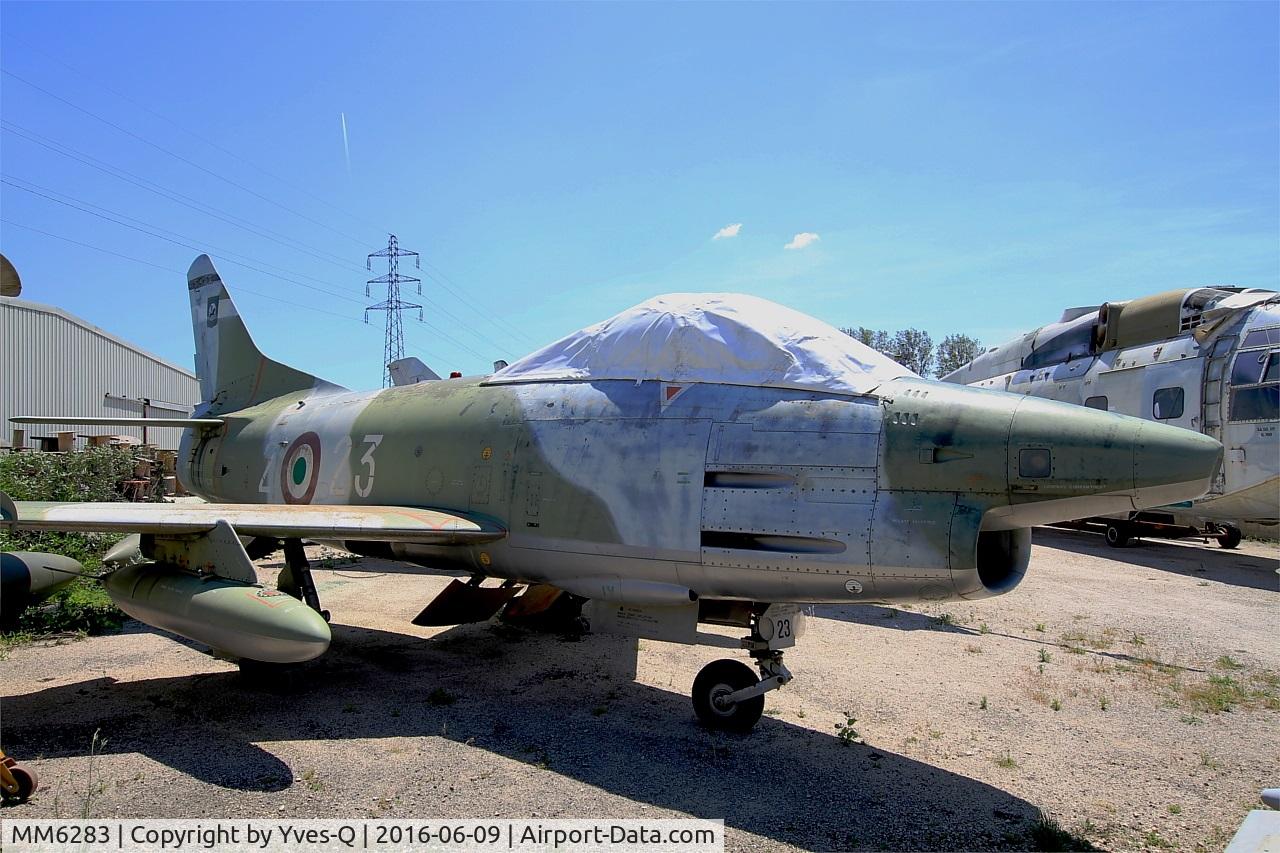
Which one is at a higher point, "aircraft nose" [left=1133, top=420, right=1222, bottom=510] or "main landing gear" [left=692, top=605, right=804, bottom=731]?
"aircraft nose" [left=1133, top=420, right=1222, bottom=510]

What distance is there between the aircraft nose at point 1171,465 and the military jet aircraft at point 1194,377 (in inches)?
395

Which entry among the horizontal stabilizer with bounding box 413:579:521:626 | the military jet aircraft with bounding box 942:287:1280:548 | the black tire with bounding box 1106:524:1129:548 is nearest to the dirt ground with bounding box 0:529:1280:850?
the horizontal stabilizer with bounding box 413:579:521:626

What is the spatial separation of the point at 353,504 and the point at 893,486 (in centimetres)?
561

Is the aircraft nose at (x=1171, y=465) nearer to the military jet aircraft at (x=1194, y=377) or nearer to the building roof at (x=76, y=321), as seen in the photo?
the military jet aircraft at (x=1194, y=377)

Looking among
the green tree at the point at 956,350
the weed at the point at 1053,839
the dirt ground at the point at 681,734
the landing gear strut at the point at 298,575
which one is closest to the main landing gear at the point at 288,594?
the landing gear strut at the point at 298,575

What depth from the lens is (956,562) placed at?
525 centimetres

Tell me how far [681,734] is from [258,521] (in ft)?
12.8

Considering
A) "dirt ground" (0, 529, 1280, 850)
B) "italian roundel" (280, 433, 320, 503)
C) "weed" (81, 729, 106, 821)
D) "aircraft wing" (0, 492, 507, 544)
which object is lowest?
"dirt ground" (0, 529, 1280, 850)

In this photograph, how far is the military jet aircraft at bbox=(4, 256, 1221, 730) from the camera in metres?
5.33

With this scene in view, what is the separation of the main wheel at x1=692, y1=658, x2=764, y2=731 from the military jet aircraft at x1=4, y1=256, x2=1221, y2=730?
0.06ft

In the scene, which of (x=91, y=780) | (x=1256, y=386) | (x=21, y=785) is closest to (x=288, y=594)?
(x=91, y=780)

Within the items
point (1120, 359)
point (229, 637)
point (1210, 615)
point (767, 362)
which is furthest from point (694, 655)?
point (1120, 359)

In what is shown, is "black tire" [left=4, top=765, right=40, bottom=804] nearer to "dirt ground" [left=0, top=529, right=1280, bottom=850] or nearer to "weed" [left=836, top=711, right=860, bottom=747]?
"dirt ground" [left=0, top=529, right=1280, bottom=850]

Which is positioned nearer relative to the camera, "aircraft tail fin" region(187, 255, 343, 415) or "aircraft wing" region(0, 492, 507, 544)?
"aircraft wing" region(0, 492, 507, 544)
